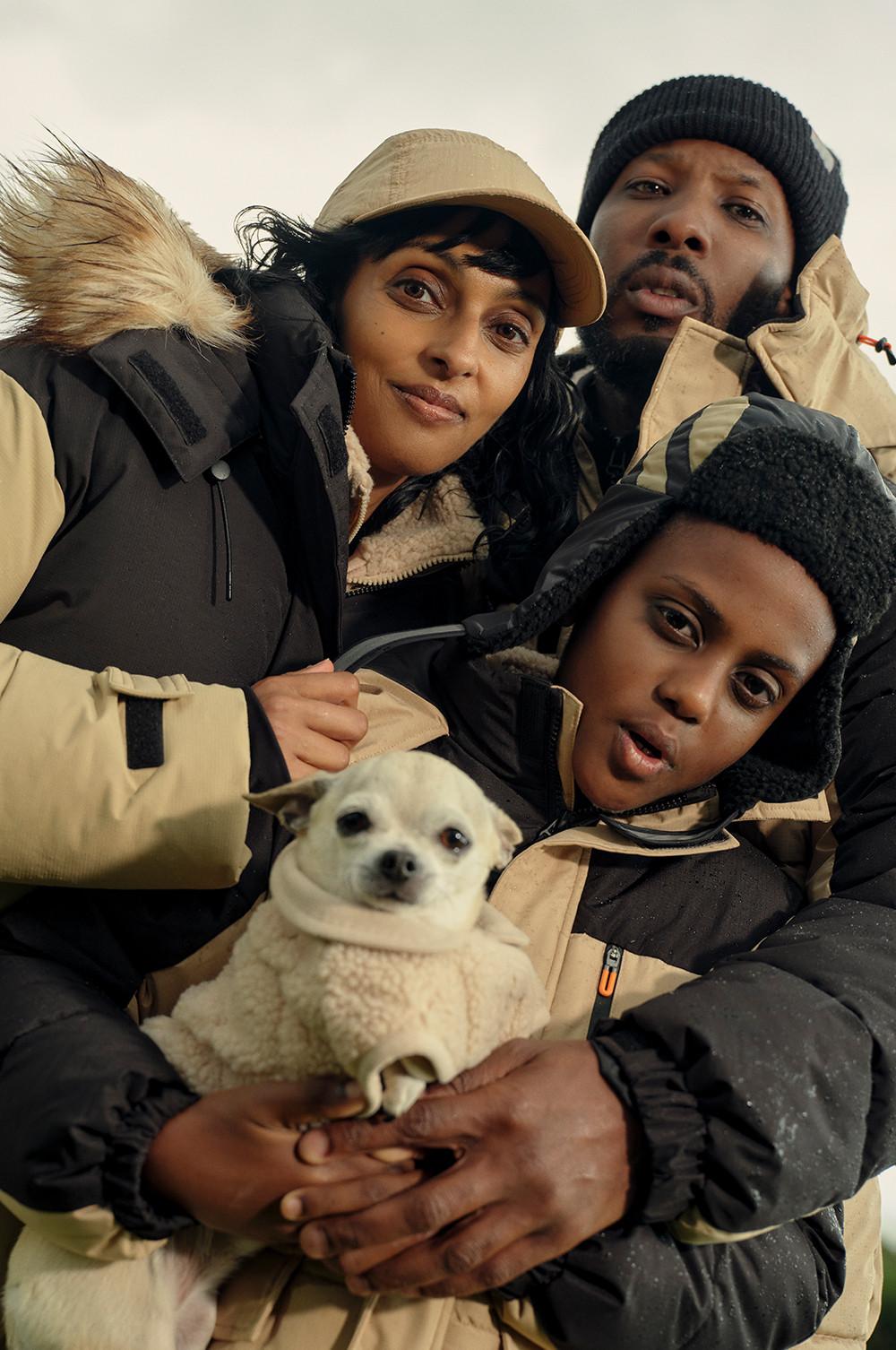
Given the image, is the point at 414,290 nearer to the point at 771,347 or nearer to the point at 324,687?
the point at 771,347

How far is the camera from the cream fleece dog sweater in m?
1.72

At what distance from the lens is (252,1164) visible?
183cm

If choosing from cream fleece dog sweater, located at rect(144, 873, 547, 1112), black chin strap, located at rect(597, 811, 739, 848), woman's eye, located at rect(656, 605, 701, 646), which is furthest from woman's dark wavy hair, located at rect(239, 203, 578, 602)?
cream fleece dog sweater, located at rect(144, 873, 547, 1112)

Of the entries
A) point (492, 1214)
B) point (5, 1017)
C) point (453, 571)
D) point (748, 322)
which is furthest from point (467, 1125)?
point (748, 322)

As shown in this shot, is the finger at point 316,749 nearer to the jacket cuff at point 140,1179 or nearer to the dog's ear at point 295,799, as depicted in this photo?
the dog's ear at point 295,799

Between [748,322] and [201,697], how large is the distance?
2.75 meters

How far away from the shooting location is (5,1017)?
6.73ft

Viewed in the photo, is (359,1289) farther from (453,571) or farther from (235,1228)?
(453,571)

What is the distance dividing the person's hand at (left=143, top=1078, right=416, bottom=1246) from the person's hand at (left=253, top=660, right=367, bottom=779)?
0.68 m

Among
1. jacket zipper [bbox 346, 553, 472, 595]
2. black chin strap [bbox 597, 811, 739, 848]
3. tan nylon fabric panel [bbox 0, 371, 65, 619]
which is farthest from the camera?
jacket zipper [bbox 346, 553, 472, 595]

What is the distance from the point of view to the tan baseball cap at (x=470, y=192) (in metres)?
3.09

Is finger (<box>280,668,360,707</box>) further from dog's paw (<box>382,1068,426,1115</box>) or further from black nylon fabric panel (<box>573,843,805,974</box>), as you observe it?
dog's paw (<box>382,1068,426,1115</box>)

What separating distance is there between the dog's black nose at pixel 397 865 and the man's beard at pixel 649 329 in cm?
279

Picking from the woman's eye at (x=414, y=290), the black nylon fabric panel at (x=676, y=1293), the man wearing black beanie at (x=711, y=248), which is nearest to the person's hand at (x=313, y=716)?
the black nylon fabric panel at (x=676, y=1293)
